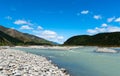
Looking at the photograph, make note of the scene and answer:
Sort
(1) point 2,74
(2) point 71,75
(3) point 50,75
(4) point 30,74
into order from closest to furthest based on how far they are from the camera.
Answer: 1. (1) point 2,74
2. (4) point 30,74
3. (3) point 50,75
4. (2) point 71,75

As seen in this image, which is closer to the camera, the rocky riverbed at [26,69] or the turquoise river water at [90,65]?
the rocky riverbed at [26,69]

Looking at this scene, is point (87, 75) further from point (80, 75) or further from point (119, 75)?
point (119, 75)

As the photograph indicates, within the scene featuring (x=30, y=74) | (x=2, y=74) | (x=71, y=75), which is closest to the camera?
(x=2, y=74)

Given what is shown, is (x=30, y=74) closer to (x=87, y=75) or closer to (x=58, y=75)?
(x=58, y=75)

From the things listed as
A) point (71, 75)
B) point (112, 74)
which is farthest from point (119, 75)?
point (71, 75)

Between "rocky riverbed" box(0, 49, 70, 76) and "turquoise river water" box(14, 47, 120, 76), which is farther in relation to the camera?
"turquoise river water" box(14, 47, 120, 76)

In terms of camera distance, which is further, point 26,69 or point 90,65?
point 90,65

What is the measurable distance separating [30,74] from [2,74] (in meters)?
2.80

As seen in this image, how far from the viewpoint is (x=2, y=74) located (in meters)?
18.4

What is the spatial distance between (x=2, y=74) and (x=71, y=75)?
9.76 metres

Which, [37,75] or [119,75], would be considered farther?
[119,75]

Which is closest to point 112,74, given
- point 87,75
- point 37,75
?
point 87,75

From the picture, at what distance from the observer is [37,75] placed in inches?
811

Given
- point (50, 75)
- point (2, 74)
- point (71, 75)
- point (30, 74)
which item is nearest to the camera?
point (2, 74)
